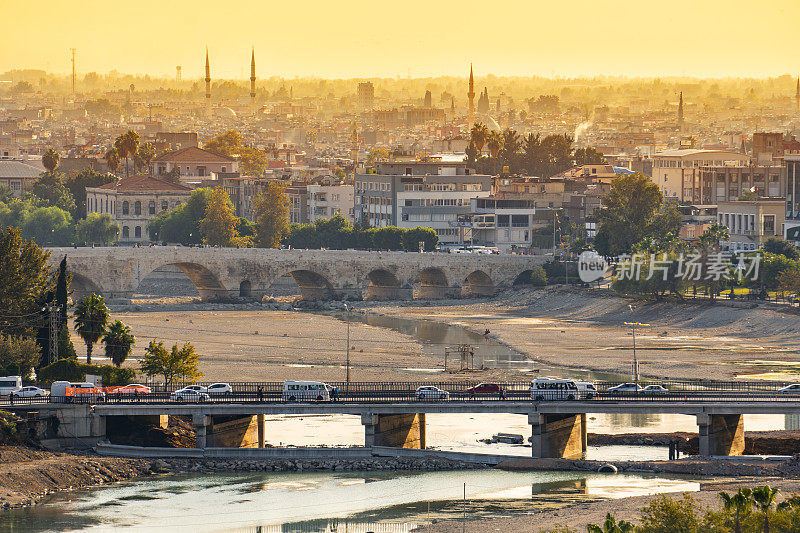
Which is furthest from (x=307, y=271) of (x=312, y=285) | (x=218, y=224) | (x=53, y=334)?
(x=53, y=334)

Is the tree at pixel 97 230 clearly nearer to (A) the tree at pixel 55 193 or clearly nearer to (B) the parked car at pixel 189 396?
(A) the tree at pixel 55 193

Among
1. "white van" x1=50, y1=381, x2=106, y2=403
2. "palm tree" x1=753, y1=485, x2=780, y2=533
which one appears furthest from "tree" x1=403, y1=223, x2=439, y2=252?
"palm tree" x1=753, y1=485, x2=780, y2=533

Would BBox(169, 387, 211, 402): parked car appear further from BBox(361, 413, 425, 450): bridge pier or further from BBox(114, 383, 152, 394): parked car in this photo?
BBox(361, 413, 425, 450): bridge pier

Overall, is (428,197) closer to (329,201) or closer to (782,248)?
(329,201)

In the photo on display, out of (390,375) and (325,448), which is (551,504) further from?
(390,375)

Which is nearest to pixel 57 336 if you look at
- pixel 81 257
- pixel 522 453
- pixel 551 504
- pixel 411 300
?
pixel 522 453
